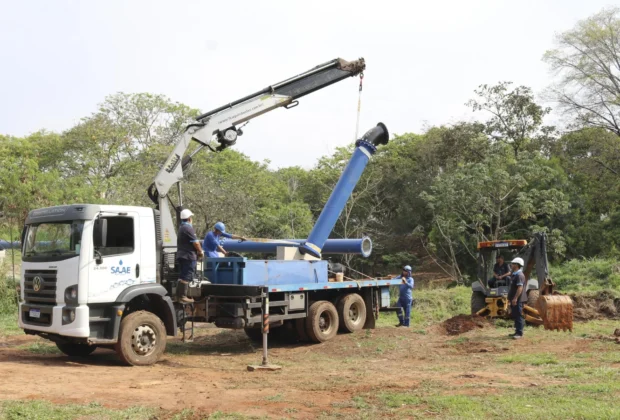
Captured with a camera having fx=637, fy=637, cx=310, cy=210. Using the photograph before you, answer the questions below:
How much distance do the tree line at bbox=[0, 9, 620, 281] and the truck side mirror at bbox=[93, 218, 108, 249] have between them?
1128 cm

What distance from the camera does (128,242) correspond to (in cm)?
1065

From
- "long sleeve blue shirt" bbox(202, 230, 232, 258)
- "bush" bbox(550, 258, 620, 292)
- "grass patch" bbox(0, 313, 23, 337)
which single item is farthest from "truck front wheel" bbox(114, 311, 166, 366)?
"bush" bbox(550, 258, 620, 292)

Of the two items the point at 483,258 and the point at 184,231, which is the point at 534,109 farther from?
the point at 184,231

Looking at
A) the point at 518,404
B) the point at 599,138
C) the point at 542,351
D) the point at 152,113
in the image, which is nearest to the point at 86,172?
the point at 152,113

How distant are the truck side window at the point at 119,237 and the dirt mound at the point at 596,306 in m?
11.9

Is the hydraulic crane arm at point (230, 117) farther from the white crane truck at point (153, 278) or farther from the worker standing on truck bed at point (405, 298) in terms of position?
the worker standing on truck bed at point (405, 298)

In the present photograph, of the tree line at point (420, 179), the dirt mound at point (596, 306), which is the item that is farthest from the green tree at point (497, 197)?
the dirt mound at point (596, 306)

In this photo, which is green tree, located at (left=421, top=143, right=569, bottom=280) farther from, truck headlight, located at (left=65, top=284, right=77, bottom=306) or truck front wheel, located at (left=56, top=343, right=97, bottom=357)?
truck headlight, located at (left=65, top=284, right=77, bottom=306)

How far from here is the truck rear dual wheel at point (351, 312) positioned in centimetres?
1407

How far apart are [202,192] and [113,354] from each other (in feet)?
50.1

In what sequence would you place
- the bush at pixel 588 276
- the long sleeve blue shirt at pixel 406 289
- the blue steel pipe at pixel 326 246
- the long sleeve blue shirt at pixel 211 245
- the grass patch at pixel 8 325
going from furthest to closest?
the bush at pixel 588 276 → the long sleeve blue shirt at pixel 406 289 → the grass patch at pixel 8 325 → the blue steel pipe at pixel 326 246 → the long sleeve blue shirt at pixel 211 245

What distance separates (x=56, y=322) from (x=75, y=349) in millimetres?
1593

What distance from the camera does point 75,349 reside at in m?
11.4

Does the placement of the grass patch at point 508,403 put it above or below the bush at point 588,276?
below
